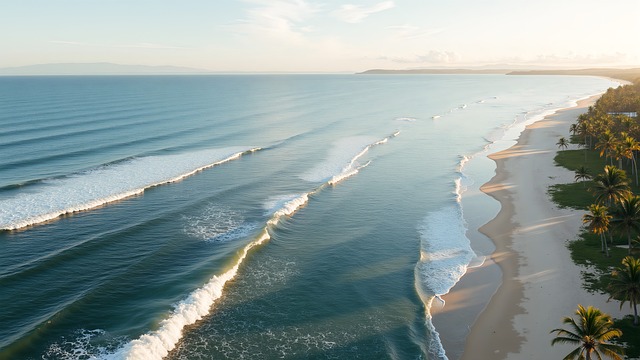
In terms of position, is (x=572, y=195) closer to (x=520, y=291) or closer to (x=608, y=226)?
(x=608, y=226)

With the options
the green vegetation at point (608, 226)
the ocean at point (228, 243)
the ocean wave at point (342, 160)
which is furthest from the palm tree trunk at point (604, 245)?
the ocean wave at point (342, 160)

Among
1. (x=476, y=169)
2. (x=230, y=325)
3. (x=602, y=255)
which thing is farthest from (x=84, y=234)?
(x=476, y=169)

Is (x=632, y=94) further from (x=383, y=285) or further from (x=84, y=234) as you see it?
(x=84, y=234)

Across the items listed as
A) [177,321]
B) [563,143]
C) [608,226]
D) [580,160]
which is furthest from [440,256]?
[563,143]

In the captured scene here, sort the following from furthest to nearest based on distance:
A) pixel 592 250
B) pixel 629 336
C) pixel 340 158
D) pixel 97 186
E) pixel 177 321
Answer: pixel 340 158
pixel 97 186
pixel 592 250
pixel 177 321
pixel 629 336

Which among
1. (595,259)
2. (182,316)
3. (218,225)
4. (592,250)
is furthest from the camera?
(218,225)

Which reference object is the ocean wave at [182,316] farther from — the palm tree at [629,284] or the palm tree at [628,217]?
the palm tree at [628,217]
